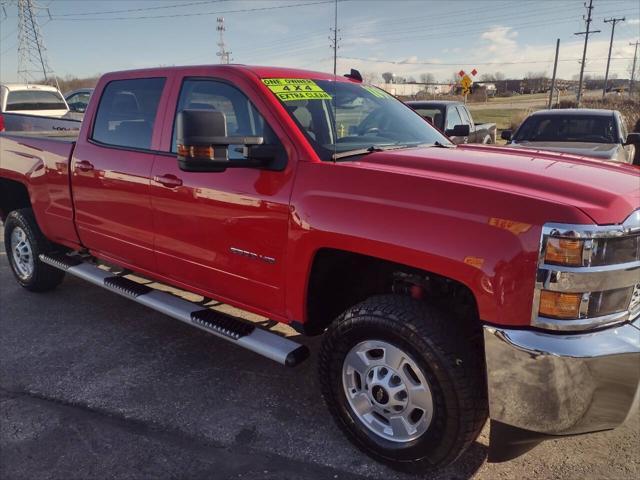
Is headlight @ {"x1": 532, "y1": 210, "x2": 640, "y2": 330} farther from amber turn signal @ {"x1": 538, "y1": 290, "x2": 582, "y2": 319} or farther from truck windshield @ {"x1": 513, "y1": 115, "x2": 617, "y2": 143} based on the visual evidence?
truck windshield @ {"x1": 513, "y1": 115, "x2": 617, "y2": 143}

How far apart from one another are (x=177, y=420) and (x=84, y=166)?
87.3 inches

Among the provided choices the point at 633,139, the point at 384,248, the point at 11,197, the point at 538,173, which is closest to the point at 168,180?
the point at 384,248

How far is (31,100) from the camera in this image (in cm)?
1393

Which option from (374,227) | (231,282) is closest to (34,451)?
(231,282)

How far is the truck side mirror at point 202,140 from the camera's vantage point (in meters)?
2.53

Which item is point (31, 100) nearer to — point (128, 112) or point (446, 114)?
point (446, 114)

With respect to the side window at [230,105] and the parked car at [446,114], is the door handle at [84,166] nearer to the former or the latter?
the side window at [230,105]

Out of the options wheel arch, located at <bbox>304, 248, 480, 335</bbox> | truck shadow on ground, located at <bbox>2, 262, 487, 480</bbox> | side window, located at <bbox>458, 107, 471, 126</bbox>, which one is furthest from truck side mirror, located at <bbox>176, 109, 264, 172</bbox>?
side window, located at <bbox>458, 107, 471, 126</bbox>

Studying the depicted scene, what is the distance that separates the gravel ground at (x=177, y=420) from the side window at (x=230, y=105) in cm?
154

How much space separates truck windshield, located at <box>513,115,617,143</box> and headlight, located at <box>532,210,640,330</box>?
6.71m

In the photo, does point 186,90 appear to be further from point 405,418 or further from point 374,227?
point 405,418

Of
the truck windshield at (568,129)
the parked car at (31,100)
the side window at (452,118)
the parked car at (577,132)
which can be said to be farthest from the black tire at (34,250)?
the parked car at (31,100)

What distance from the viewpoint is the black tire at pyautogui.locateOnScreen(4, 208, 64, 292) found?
16.3 feet

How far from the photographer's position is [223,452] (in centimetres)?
281
